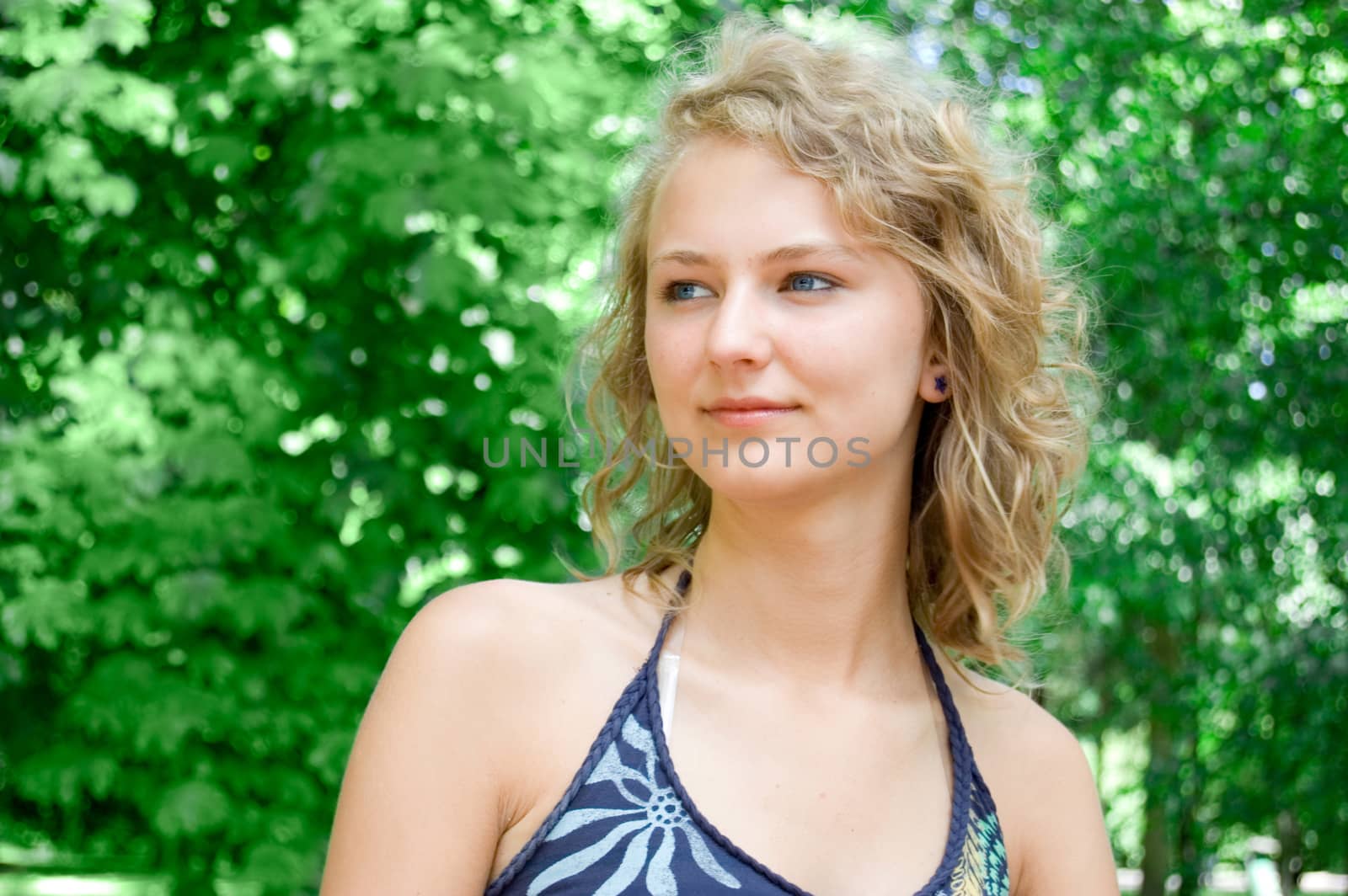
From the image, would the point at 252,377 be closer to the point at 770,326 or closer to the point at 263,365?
the point at 263,365

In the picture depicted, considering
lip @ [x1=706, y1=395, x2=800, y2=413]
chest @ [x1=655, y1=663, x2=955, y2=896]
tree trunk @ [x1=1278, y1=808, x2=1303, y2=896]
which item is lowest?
tree trunk @ [x1=1278, y1=808, x2=1303, y2=896]

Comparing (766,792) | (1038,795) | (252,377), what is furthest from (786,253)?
(252,377)

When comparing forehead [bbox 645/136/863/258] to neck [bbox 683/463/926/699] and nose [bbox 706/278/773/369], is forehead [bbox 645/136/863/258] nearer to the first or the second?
nose [bbox 706/278/773/369]

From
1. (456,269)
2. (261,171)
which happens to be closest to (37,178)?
(261,171)

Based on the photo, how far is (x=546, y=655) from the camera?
1.42m

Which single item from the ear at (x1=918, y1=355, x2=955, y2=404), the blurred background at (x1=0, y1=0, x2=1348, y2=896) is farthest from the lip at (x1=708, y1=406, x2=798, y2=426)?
the blurred background at (x1=0, y1=0, x2=1348, y2=896)

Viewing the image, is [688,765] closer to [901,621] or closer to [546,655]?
[546,655]

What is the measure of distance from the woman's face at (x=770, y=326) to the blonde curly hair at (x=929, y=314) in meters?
0.04

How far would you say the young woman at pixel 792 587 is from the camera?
1.34m

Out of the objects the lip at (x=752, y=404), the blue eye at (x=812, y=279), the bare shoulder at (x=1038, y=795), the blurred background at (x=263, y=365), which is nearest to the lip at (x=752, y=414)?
the lip at (x=752, y=404)

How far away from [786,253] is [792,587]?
0.39 m

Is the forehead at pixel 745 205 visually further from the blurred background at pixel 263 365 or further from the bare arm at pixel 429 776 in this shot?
the blurred background at pixel 263 365

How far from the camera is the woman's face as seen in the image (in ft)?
4.55

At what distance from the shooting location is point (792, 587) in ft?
5.08
